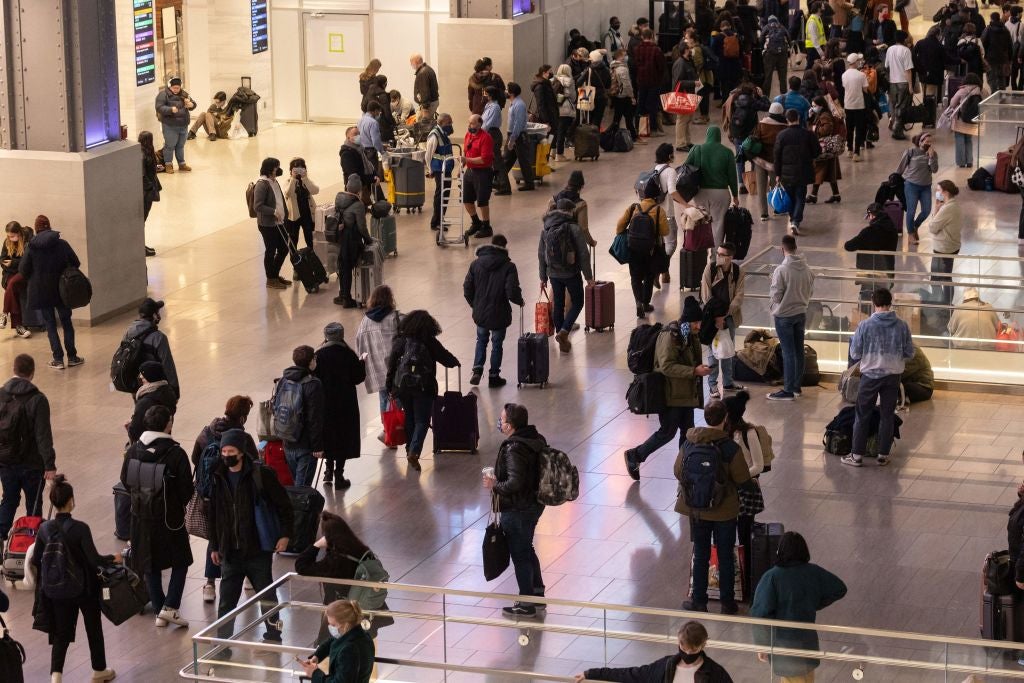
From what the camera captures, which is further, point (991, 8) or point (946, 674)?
point (991, 8)

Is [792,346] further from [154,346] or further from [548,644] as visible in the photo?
[548,644]

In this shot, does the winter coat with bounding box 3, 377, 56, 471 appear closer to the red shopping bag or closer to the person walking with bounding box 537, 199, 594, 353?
the red shopping bag

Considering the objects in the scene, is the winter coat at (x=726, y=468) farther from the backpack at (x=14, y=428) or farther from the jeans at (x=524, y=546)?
the backpack at (x=14, y=428)

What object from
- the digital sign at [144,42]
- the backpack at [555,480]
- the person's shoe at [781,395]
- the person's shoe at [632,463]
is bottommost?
the person's shoe at [632,463]

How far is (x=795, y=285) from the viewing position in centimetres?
1497

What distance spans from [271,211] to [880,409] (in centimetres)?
793

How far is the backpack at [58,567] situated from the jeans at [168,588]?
37.8 inches

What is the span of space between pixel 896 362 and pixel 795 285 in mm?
1879

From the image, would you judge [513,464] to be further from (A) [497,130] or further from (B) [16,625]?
(A) [497,130]

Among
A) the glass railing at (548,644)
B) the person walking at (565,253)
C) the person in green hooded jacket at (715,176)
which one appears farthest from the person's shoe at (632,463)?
the person in green hooded jacket at (715,176)

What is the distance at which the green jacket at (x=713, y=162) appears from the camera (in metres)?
19.1

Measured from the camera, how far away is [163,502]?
10.7 metres

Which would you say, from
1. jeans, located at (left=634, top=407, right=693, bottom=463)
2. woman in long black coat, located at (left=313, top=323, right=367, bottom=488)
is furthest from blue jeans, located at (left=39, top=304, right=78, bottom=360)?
jeans, located at (left=634, top=407, right=693, bottom=463)

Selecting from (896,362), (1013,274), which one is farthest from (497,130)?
(896,362)
